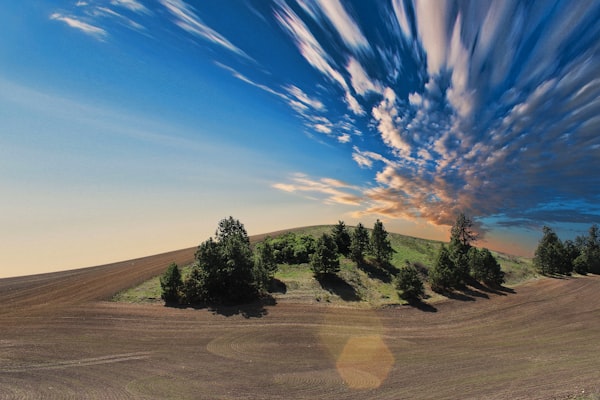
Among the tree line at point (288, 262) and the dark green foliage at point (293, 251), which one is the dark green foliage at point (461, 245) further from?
the dark green foliage at point (293, 251)

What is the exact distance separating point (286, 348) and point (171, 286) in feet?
60.8

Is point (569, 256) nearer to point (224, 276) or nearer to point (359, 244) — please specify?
point (359, 244)

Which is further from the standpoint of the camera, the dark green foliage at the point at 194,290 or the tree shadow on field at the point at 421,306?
the tree shadow on field at the point at 421,306

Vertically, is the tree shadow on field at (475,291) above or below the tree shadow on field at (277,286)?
below

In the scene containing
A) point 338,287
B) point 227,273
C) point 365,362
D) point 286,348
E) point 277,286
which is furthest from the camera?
point 338,287

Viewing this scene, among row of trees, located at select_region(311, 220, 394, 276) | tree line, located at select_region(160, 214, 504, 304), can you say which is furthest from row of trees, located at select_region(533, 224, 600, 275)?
row of trees, located at select_region(311, 220, 394, 276)

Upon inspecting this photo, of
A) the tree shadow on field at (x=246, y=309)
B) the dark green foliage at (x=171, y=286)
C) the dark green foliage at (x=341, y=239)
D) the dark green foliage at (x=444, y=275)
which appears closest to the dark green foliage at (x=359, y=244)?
the dark green foliage at (x=341, y=239)

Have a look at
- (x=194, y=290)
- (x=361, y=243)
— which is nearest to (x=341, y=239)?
(x=361, y=243)

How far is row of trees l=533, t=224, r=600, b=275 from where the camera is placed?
207ft

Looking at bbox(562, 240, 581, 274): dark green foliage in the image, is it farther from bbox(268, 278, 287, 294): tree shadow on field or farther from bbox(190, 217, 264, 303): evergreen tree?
bbox(190, 217, 264, 303): evergreen tree

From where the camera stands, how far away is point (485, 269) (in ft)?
168

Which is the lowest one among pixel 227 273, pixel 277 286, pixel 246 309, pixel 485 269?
pixel 246 309

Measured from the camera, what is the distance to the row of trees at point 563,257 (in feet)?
207

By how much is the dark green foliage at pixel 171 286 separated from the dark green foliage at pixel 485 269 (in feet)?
164
